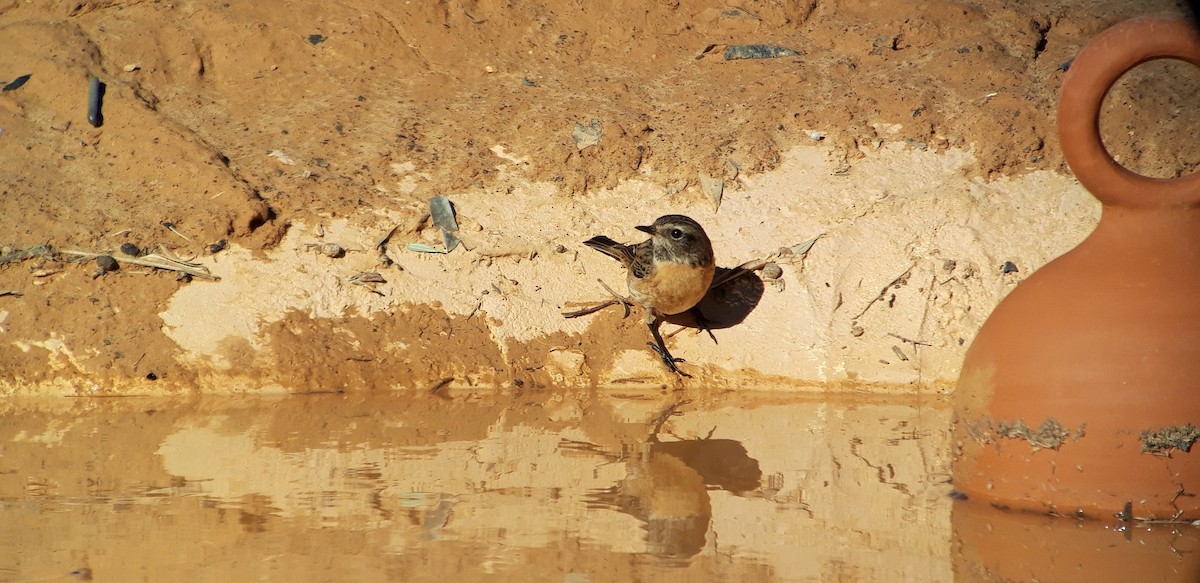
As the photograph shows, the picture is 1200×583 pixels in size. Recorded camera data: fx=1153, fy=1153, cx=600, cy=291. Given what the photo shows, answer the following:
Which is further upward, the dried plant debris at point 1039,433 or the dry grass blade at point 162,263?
the dry grass blade at point 162,263

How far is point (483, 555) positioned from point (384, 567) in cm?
34

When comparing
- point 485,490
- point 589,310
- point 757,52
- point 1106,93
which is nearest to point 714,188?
point 589,310

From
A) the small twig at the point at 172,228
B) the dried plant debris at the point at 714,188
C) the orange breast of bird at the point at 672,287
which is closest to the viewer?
the orange breast of bird at the point at 672,287

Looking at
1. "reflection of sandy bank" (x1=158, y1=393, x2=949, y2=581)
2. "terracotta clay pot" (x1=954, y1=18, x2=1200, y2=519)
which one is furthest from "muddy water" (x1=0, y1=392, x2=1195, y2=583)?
"terracotta clay pot" (x1=954, y1=18, x2=1200, y2=519)

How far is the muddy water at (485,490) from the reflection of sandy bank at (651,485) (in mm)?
13

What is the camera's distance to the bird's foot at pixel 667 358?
668 centimetres

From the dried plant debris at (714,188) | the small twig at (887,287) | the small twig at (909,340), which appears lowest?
the small twig at (909,340)

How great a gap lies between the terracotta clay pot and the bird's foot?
8.78ft

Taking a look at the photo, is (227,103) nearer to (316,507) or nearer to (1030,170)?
(316,507)

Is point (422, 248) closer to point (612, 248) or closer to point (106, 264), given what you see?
point (612, 248)

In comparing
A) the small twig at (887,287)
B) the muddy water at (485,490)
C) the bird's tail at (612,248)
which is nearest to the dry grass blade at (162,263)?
the muddy water at (485,490)

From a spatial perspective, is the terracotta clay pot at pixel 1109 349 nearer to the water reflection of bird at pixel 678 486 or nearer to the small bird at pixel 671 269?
the water reflection of bird at pixel 678 486

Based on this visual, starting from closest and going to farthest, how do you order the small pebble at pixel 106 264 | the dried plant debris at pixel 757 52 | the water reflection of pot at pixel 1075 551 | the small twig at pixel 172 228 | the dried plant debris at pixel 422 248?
1. the water reflection of pot at pixel 1075 551
2. the small pebble at pixel 106 264
3. the small twig at pixel 172 228
4. the dried plant debris at pixel 422 248
5. the dried plant debris at pixel 757 52

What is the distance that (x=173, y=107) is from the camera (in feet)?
27.0
